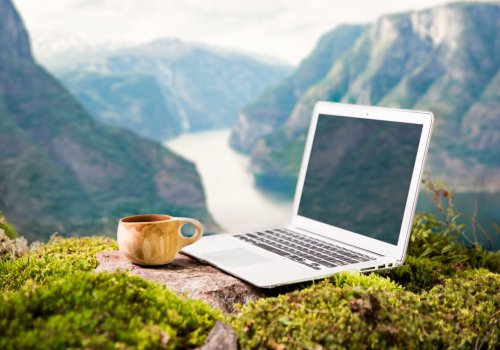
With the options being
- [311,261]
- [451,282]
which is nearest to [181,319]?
[311,261]

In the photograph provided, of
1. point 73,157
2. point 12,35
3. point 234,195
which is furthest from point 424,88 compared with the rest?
point 12,35

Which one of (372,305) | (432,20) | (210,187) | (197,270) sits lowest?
(210,187)

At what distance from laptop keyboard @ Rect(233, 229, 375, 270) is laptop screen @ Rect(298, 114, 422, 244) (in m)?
0.22

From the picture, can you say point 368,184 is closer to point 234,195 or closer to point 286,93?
point 234,195

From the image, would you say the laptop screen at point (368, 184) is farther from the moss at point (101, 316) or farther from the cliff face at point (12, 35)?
the cliff face at point (12, 35)

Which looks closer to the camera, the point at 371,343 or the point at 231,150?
the point at 371,343

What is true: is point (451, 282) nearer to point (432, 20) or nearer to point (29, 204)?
point (29, 204)

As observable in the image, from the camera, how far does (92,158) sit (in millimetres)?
89562

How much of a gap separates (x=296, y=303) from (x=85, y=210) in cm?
7824

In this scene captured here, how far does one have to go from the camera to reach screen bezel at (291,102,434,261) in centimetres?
298

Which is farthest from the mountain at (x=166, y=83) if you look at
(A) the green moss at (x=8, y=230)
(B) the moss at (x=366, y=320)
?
(B) the moss at (x=366, y=320)

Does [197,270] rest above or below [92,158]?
above

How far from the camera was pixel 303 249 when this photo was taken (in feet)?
10.2

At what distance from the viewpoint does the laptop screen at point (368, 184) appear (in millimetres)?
3070
